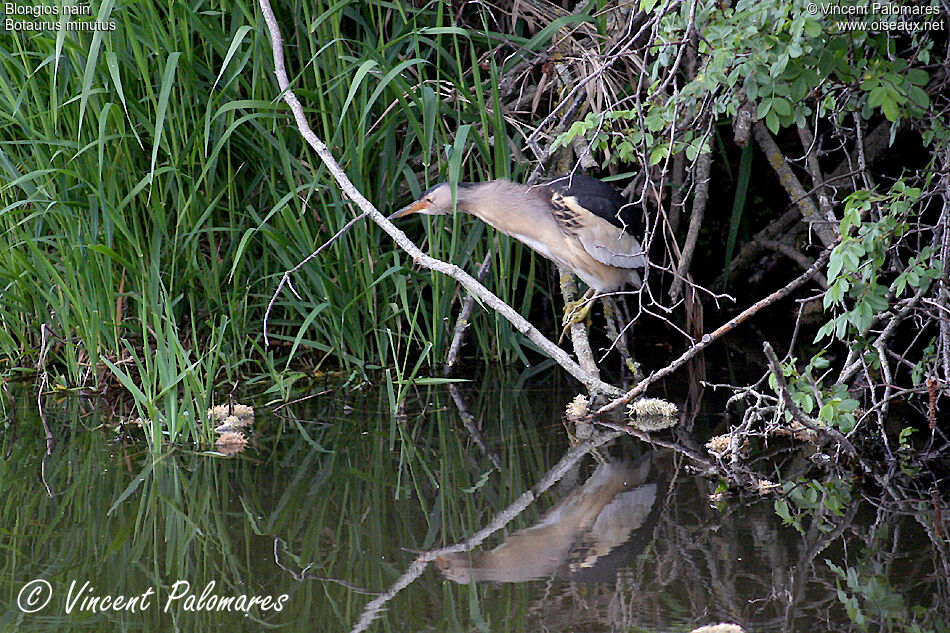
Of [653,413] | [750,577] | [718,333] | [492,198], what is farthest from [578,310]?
[750,577]

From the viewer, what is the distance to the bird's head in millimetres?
3004

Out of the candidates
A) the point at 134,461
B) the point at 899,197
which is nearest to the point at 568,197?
the point at 899,197

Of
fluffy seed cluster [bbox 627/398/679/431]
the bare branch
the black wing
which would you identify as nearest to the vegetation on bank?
the bare branch

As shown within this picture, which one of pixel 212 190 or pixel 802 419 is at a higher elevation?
pixel 212 190

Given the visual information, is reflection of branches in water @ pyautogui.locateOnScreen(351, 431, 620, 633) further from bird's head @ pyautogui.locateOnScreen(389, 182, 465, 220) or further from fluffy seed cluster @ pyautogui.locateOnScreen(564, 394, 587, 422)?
bird's head @ pyautogui.locateOnScreen(389, 182, 465, 220)

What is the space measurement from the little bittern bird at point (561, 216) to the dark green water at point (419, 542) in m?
0.68

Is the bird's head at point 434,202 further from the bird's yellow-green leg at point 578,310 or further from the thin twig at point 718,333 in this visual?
the thin twig at point 718,333

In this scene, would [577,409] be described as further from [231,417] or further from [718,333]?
[231,417]

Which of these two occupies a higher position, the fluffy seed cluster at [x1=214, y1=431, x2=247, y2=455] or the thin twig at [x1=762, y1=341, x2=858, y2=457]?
the thin twig at [x1=762, y1=341, x2=858, y2=457]

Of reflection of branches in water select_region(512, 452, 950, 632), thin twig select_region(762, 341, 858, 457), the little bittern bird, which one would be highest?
the little bittern bird

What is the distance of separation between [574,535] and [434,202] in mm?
1330

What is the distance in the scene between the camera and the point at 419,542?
1962 millimetres

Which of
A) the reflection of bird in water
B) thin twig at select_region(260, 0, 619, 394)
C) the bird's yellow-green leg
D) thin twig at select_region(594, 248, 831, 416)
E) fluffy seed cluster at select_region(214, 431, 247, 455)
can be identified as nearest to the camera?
the reflection of bird in water

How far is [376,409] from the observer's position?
2912 mm
